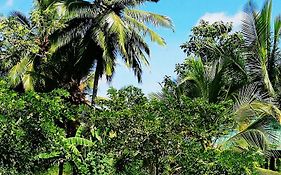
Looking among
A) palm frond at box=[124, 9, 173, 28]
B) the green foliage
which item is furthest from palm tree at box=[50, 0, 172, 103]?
the green foliage

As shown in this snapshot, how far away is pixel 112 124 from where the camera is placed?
8836 millimetres

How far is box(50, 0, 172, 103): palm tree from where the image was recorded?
624 inches

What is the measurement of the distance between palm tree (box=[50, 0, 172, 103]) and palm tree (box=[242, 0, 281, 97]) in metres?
2.86

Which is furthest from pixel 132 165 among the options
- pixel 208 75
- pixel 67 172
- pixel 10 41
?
pixel 67 172

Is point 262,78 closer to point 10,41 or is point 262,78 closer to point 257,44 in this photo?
point 257,44

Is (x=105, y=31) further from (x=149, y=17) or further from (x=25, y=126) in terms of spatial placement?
(x=25, y=126)

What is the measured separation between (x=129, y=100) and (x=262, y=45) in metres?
6.25

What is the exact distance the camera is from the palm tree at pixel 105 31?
1586cm

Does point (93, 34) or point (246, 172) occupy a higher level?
point (93, 34)

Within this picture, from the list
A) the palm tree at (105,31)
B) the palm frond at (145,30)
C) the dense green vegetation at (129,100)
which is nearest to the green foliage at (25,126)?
the dense green vegetation at (129,100)

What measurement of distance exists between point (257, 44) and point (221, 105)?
556 cm

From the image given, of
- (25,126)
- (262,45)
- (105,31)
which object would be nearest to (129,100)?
(25,126)

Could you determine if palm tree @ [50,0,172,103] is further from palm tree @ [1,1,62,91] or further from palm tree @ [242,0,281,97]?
palm tree @ [242,0,281,97]

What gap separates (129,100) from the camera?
30.0 ft
